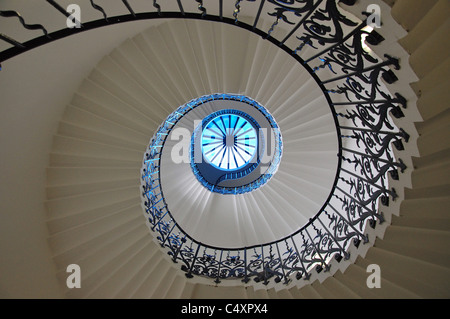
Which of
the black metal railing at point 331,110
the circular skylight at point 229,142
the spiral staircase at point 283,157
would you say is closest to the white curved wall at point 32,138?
the spiral staircase at point 283,157

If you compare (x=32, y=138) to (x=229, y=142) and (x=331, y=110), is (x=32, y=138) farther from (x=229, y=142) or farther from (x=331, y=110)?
(x=229, y=142)

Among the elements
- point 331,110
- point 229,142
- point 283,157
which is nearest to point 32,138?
point 331,110

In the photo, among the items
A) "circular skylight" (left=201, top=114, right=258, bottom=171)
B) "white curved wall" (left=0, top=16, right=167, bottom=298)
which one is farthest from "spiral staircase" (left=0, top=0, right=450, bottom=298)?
"circular skylight" (left=201, top=114, right=258, bottom=171)

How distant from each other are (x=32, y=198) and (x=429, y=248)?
572cm

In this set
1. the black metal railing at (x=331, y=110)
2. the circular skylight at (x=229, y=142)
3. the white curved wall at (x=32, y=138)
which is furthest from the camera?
the circular skylight at (x=229, y=142)

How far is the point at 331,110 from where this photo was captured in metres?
3.35

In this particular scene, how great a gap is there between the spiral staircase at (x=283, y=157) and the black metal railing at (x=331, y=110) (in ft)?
0.36

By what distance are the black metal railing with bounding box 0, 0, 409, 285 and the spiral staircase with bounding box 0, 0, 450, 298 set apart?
0.11 metres

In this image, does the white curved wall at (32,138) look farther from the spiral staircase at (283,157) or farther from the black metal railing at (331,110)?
the black metal railing at (331,110)

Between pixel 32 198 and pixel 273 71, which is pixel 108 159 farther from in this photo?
pixel 273 71

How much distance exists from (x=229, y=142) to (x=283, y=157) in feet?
17.6

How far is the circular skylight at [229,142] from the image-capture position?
12.5m

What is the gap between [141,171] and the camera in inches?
212
